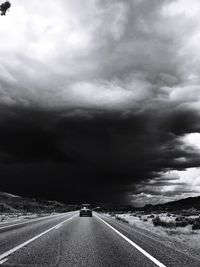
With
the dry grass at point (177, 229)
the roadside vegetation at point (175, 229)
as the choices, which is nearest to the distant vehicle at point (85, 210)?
the roadside vegetation at point (175, 229)

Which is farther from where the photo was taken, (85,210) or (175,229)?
(85,210)

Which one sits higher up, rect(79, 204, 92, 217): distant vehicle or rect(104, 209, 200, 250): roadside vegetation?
rect(79, 204, 92, 217): distant vehicle

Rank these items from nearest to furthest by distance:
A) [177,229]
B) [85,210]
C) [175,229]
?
[175,229], [177,229], [85,210]

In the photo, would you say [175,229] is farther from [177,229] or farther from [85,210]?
[85,210]

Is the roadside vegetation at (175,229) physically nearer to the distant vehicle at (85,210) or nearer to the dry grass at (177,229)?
the dry grass at (177,229)

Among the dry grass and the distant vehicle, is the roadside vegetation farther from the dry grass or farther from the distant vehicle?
the distant vehicle

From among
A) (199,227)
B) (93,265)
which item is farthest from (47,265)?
(199,227)

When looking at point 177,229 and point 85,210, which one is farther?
point 85,210

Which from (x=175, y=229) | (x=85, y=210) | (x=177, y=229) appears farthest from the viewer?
(x=85, y=210)

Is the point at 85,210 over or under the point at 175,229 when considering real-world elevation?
over

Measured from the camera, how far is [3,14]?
9711 millimetres

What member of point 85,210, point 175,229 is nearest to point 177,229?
point 175,229

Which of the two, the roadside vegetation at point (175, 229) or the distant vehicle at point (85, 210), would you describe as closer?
the roadside vegetation at point (175, 229)

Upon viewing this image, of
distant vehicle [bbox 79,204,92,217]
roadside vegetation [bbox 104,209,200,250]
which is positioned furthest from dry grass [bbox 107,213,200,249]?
distant vehicle [bbox 79,204,92,217]
